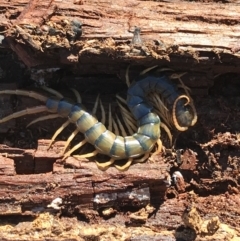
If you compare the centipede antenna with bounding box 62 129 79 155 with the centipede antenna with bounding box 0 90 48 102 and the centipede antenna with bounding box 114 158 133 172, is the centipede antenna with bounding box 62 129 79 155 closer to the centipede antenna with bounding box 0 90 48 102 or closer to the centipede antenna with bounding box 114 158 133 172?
the centipede antenna with bounding box 0 90 48 102

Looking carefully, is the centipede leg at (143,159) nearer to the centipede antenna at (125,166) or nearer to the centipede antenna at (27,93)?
the centipede antenna at (125,166)

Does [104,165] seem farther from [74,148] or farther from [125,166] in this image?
[74,148]

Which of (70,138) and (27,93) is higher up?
(27,93)

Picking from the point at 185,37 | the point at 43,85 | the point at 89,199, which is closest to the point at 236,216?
the point at 89,199

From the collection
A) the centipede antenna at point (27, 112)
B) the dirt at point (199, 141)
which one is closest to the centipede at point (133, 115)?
the centipede antenna at point (27, 112)

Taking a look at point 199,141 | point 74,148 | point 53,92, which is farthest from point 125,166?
point 53,92

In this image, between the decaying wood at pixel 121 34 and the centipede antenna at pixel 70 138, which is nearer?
the decaying wood at pixel 121 34

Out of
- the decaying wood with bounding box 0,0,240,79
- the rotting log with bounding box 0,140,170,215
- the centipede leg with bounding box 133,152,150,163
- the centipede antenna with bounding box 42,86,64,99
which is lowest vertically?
the rotting log with bounding box 0,140,170,215

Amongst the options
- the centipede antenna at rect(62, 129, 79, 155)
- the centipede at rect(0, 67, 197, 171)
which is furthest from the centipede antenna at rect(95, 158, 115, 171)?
the centipede antenna at rect(62, 129, 79, 155)

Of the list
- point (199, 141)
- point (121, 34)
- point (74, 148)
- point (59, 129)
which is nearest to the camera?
point (121, 34)
